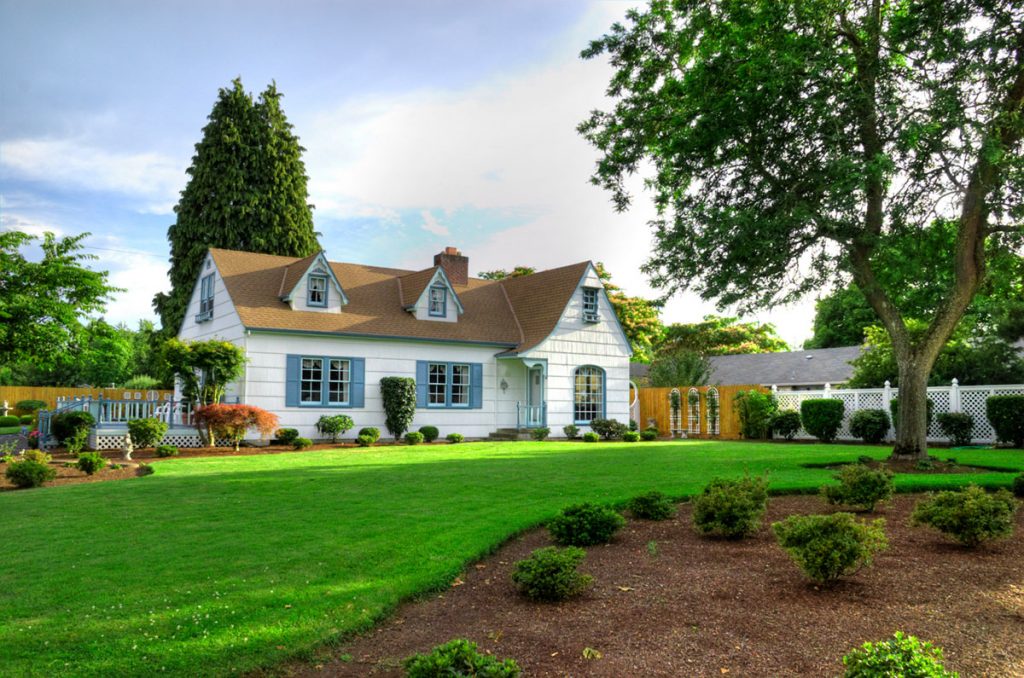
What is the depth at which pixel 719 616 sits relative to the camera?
473cm

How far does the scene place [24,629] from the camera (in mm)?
4602

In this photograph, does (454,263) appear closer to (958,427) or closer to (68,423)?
(68,423)

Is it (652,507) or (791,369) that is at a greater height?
(791,369)

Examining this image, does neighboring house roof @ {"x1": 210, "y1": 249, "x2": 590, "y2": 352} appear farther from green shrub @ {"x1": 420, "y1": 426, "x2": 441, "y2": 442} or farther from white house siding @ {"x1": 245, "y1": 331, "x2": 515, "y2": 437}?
green shrub @ {"x1": 420, "y1": 426, "x2": 441, "y2": 442}

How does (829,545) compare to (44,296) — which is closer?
(829,545)

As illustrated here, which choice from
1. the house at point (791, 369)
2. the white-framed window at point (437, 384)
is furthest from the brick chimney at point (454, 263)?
the house at point (791, 369)

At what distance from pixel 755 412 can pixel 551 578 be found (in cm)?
2088

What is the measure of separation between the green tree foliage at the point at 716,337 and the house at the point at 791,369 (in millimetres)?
5607

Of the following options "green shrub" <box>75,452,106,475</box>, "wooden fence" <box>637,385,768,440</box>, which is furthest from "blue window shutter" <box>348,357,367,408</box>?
"wooden fence" <box>637,385,768,440</box>

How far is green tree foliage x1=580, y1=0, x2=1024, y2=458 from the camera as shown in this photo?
40.4 ft

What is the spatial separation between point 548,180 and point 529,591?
13462 millimetres

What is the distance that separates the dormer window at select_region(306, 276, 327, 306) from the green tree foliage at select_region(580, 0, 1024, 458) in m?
11.0

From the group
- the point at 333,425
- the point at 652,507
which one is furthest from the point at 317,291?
the point at 652,507

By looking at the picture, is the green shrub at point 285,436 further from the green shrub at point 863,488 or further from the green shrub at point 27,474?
the green shrub at point 863,488
